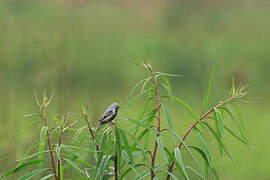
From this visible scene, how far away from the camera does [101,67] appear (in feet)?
5.90

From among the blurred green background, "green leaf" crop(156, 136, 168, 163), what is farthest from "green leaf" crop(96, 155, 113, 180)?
the blurred green background

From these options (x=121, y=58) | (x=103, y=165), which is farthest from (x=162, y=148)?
(x=121, y=58)

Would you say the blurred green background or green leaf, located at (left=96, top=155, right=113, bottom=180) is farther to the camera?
the blurred green background

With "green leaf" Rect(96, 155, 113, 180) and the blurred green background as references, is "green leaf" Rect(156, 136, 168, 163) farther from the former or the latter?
the blurred green background

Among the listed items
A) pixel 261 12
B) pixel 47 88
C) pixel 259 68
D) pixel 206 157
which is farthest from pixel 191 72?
pixel 206 157

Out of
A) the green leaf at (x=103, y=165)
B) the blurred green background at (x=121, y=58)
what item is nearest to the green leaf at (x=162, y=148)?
the green leaf at (x=103, y=165)

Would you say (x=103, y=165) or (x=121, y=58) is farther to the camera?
(x=121, y=58)

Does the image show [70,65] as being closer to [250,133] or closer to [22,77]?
[22,77]

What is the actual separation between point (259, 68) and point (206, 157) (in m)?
1.02

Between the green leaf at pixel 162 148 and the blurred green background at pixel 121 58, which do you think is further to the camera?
the blurred green background at pixel 121 58

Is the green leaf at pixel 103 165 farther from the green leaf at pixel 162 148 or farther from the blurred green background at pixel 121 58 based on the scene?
the blurred green background at pixel 121 58

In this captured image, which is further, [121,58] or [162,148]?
[121,58]

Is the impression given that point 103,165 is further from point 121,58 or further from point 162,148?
point 121,58

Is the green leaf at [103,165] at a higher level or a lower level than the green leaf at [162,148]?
lower
